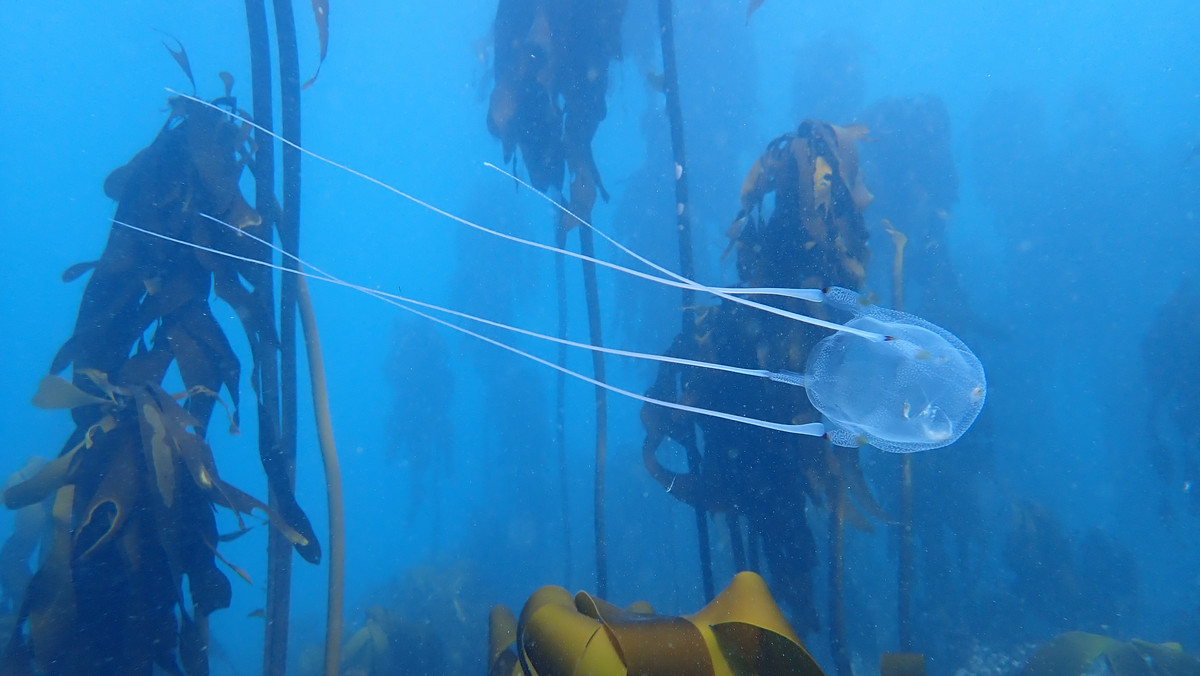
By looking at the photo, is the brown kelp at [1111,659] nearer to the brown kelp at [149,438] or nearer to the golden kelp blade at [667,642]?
the golden kelp blade at [667,642]

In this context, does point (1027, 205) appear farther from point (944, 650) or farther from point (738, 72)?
point (944, 650)

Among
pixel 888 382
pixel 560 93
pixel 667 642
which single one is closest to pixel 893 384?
pixel 888 382

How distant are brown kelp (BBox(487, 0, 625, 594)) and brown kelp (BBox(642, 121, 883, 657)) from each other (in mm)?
989

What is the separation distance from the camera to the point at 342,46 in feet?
61.1

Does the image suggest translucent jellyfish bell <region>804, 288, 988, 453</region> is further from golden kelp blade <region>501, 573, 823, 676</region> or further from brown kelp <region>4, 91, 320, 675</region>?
brown kelp <region>4, 91, 320, 675</region>

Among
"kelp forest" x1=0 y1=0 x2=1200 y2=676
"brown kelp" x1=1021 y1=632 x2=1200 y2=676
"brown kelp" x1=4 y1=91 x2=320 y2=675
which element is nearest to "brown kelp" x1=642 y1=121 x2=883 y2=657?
"kelp forest" x1=0 y1=0 x2=1200 y2=676

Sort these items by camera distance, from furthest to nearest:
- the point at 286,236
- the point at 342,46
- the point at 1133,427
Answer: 1. the point at 342,46
2. the point at 1133,427
3. the point at 286,236

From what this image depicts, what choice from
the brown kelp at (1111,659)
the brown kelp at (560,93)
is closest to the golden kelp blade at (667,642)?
the brown kelp at (560,93)

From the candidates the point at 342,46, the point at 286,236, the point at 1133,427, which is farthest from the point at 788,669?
the point at 342,46

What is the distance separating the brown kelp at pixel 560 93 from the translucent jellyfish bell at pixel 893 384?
1.95 meters

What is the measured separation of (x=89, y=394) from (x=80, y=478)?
0.39 metres

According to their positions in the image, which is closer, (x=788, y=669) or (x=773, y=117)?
(x=788, y=669)

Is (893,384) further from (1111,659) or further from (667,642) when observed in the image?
(1111,659)

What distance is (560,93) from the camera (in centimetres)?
395
